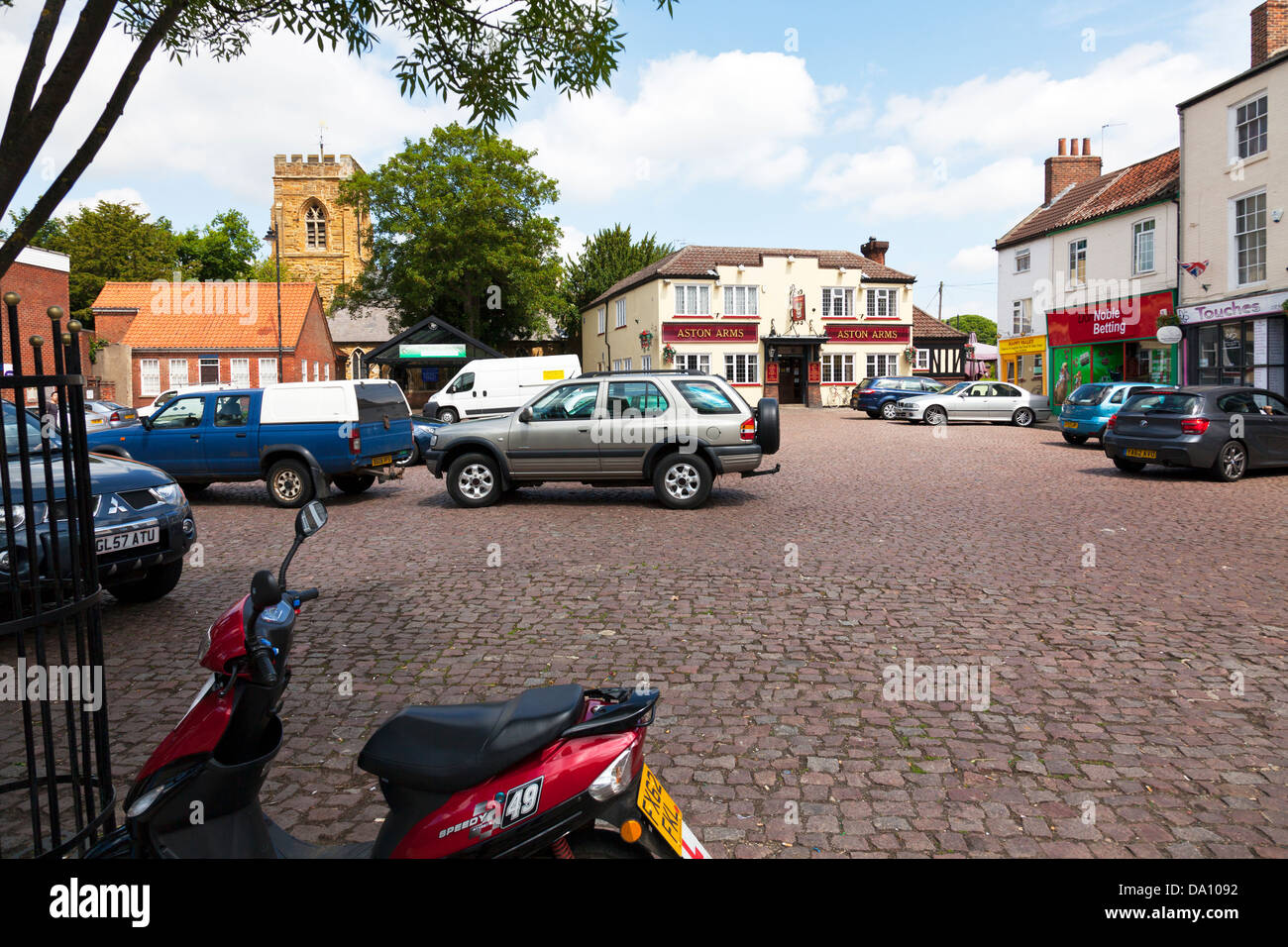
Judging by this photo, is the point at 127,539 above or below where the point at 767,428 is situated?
below

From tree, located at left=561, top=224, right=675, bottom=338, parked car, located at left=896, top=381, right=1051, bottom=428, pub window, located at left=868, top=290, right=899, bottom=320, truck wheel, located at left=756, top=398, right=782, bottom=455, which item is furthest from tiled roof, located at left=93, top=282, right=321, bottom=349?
truck wheel, located at left=756, top=398, right=782, bottom=455

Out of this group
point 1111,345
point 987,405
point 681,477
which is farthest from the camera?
point 1111,345

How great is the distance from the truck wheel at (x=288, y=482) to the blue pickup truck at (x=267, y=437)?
14 millimetres

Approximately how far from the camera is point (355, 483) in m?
14.1

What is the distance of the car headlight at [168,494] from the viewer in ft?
22.5

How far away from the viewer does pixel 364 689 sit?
4945 mm

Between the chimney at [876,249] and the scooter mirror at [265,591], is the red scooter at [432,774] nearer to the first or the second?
the scooter mirror at [265,591]

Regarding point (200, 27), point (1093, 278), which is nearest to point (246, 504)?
point (200, 27)

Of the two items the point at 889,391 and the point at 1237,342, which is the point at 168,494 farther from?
the point at 889,391

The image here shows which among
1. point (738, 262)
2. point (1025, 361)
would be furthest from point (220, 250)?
point (1025, 361)

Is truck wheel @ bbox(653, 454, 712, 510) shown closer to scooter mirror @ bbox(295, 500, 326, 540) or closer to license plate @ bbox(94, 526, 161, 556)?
license plate @ bbox(94, 526, 161, 556)

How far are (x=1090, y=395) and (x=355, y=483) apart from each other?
59.4 ft

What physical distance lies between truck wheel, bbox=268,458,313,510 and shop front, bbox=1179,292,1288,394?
24077mm
